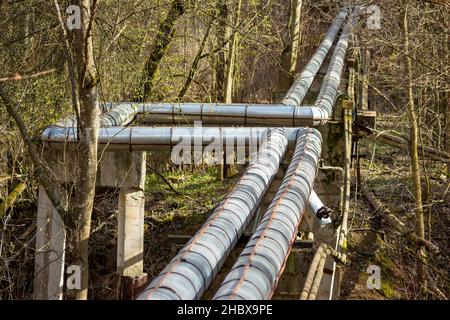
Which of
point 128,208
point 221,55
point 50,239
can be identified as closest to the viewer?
point 50,239

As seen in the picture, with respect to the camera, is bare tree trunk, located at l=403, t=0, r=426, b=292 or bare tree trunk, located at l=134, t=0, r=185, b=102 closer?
bare tree trunk, located at l=403, t=0, r=426, b=292

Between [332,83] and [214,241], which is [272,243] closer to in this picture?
[214,241]

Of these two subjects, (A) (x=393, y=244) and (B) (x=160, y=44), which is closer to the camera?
(B) (x=160, y=44)

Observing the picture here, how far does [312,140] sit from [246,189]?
1749 millimetres

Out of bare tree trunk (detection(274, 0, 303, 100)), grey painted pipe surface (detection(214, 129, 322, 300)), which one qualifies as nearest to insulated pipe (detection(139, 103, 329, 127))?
grey painted pipe surface (detection(214, 129, 322, 300))

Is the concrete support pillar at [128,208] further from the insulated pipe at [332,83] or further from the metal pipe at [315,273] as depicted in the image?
the metal pipe at [315,273]

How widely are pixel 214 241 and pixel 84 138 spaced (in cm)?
161

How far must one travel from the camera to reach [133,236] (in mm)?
9695

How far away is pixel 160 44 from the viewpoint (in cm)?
1213

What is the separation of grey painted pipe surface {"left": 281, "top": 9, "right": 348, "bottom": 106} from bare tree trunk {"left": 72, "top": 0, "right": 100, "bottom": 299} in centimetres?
450

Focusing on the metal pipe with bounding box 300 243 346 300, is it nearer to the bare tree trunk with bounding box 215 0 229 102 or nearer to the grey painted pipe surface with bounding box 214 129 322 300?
the grey painted pipe surface with bounding box 214 129 322 300

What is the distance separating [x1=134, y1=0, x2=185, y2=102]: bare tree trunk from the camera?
474 inches

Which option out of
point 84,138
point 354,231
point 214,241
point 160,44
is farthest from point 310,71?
point 214,241
